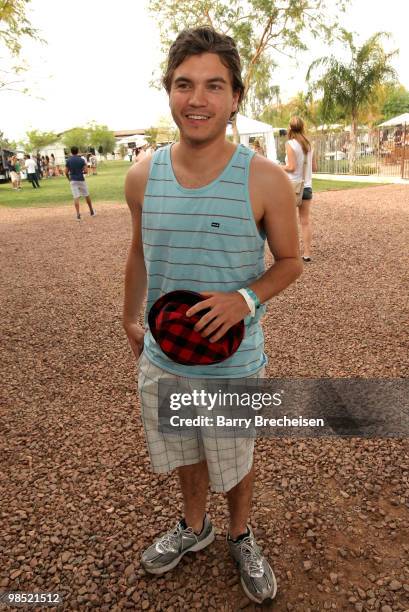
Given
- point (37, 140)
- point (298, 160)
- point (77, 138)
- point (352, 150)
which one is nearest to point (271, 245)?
point (298, 160)

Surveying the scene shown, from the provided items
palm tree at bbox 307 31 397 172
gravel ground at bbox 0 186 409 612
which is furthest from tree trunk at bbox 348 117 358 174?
gravel ground at bbox 0 186 409 612

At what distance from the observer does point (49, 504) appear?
95.9 inches

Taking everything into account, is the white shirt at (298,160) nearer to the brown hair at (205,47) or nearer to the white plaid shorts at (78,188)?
the brown hair at (205,47)

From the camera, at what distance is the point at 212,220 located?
142 centimetres

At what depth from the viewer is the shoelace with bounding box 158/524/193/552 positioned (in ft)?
6.59

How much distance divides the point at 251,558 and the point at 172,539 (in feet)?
1.20

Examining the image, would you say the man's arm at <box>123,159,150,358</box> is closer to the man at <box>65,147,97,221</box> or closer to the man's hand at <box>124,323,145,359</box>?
the man's hand at <box>124,323,145,359</box>

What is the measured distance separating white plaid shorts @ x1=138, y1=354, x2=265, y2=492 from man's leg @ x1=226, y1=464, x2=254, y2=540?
4.6 inches

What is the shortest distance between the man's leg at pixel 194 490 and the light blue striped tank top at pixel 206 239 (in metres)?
0.53

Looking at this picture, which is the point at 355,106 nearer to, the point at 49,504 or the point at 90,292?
the point at 90,292

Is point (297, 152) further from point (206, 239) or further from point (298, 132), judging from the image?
point (206, 239)

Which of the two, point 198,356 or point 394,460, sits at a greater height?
point 198,356

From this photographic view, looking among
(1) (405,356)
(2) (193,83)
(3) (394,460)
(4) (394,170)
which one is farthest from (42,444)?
(4) (394,170)

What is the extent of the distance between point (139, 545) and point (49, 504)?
0.60 m
